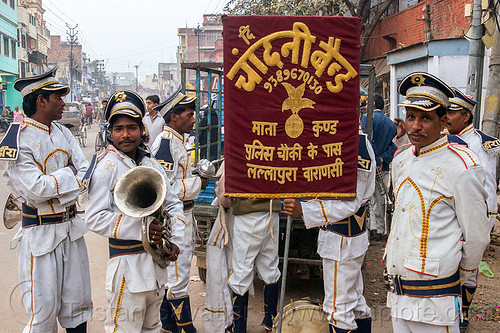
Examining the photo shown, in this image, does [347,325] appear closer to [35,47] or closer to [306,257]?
[306,257]

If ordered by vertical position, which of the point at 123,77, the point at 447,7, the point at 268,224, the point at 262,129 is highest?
the point at 123,77

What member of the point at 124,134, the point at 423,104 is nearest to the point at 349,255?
the point at 423,104

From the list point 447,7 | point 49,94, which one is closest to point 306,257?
point 49,94

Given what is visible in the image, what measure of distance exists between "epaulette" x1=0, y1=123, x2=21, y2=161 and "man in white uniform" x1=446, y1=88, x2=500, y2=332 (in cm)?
373

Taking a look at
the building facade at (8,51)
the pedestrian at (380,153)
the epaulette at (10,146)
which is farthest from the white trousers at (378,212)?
the building facade at (8,51)

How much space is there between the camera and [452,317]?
2.67 m

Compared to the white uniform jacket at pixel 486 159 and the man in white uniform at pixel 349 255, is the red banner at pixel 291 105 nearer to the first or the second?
the man in white uniform at pixel 349 255

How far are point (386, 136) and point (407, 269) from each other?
16.0ft

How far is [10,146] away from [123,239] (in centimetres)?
125

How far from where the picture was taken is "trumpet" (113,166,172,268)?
276 centimetres

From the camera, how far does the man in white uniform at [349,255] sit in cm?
366

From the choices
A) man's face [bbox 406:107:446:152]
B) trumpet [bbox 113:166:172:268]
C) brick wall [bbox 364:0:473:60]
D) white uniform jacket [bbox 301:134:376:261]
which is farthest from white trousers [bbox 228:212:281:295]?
brick wall [bbox 364:0:473:60]

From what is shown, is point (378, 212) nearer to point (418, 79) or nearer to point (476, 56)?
point (476, 56)

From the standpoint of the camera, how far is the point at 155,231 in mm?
2885
